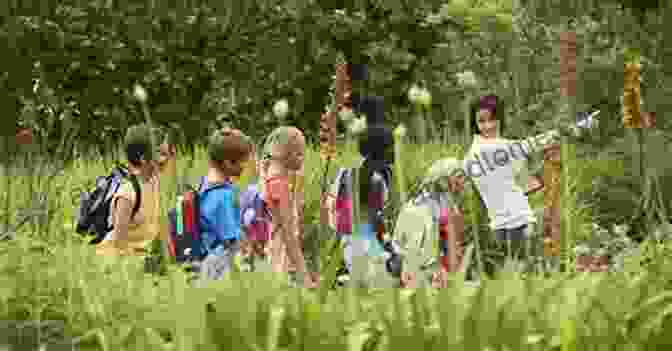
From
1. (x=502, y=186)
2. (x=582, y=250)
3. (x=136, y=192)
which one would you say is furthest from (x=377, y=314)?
(x=502, y=186)

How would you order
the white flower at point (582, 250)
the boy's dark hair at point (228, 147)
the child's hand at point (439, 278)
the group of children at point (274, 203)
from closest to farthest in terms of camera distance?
1. the white flower at point (582, 250)
2. the child's hand at point (439, 278)
3. the group of children at point (274, 203)
4. the boy's dark hair at point (228, 147)

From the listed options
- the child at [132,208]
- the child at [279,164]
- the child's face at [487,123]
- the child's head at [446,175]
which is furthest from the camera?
the child's face at [487,123]

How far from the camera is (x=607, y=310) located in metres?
3.35

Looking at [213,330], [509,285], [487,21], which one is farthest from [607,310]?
[487,21]

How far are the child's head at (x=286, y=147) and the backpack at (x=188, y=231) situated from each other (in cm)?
33

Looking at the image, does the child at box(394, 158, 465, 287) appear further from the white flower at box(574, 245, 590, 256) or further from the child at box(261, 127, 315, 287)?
the white flower at box(574, 245, 590, 256)

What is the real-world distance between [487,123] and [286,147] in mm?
1940

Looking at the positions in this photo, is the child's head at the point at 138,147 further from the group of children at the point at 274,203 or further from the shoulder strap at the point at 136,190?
the shoulder strap at the point at 136,190

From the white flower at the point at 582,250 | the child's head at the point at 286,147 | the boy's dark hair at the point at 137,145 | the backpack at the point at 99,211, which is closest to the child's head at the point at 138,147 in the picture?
the boy's dark hair at the point at 137,145

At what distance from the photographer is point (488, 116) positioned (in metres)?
7.29

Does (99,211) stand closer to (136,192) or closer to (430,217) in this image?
(136,192)

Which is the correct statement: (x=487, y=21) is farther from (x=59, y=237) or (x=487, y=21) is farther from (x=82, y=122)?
(x=59, y=237)

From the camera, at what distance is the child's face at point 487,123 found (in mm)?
7289

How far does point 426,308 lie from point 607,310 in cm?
49
